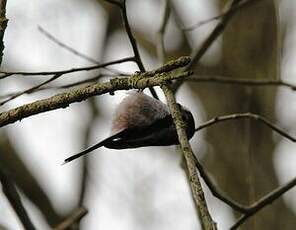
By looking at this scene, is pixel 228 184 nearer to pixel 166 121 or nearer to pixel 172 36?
pixel 172 36

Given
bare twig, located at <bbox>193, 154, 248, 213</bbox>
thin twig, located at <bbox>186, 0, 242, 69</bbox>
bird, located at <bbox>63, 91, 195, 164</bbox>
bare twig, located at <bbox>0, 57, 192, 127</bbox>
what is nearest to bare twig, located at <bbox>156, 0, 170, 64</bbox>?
thin twig, located at <bbox>186, 0, 242, 69</bbox>

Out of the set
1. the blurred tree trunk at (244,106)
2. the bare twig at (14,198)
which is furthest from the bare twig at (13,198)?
the blurred tree trunk at (244,106)

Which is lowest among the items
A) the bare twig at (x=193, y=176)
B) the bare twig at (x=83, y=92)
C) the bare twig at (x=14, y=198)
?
the bare twig at (x=14, y=198)

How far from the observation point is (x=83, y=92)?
753mm

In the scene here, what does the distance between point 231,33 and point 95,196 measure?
1136mm

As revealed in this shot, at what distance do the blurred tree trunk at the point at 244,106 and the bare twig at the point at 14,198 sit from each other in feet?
6.87

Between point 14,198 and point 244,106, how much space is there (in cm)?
218

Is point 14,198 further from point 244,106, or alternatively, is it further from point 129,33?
point 244,106

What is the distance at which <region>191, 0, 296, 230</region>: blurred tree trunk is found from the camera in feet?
10.6

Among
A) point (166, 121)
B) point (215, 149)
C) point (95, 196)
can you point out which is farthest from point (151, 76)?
point (95, 196)

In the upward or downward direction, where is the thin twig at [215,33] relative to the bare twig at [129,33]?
downward

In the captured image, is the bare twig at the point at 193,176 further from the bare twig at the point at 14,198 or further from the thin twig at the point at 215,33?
the thin twig at the point at 215,33

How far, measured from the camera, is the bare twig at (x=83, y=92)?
727 millimetres

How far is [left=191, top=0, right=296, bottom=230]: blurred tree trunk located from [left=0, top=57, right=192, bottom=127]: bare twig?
2.44 m
